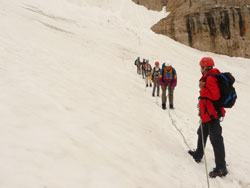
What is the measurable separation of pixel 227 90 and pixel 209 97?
13.6 inches

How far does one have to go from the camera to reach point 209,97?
344 cm

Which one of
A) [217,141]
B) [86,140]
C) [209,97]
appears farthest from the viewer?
[217,141]

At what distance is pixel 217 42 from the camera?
3253 centimetres

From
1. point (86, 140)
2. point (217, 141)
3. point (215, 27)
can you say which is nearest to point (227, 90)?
point (217, 141)

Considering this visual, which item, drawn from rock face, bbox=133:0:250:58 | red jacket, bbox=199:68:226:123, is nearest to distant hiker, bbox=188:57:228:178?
red jacket, bbox=199:68:226:123

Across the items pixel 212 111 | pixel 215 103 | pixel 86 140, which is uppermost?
pixel 215 103

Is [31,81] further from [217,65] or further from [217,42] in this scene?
[217,42]

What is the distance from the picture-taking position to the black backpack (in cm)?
325

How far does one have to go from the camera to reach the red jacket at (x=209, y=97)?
334 centimetres

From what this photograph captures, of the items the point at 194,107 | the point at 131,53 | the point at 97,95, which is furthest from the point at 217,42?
the point at 97,95

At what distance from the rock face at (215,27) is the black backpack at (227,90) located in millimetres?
32123

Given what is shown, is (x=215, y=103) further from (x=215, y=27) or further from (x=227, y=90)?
(x=215, y=27)

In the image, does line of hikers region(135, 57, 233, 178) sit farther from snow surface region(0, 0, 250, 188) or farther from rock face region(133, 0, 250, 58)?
rock face region(133, 0, 250, 58)

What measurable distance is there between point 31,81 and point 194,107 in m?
8.00
